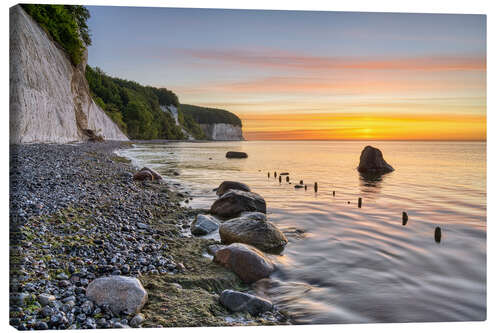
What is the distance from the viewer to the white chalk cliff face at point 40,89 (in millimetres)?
5328

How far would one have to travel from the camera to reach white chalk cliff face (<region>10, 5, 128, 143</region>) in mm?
5328

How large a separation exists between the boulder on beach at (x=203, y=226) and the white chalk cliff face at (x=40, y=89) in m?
3.95

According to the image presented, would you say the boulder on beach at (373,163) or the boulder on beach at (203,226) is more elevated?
the boulder on beach at (373,163)

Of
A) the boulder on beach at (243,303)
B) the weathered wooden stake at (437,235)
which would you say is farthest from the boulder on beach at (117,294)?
the weathered wooden stake at (437,235)

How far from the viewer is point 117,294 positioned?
3.95m

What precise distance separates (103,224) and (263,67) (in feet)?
16.3

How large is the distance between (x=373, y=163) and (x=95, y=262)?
2110 cm

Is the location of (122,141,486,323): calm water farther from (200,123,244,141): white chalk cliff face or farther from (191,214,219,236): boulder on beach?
(200,123,244,141): white chalk cliff face

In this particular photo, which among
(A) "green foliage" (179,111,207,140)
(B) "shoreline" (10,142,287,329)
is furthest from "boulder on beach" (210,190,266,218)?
(A) "green foliage" (179,111,207,140)

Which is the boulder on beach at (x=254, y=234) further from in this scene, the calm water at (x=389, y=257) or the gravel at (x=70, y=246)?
the gravel at (x=70, y=246)

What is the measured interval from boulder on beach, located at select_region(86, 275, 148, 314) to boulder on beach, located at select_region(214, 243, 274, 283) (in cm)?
186

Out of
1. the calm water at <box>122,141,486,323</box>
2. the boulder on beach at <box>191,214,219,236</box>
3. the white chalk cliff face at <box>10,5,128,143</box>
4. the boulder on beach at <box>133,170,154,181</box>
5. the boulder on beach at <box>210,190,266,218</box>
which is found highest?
the white chalk cliff face at <box>10,5,128,143</box>
